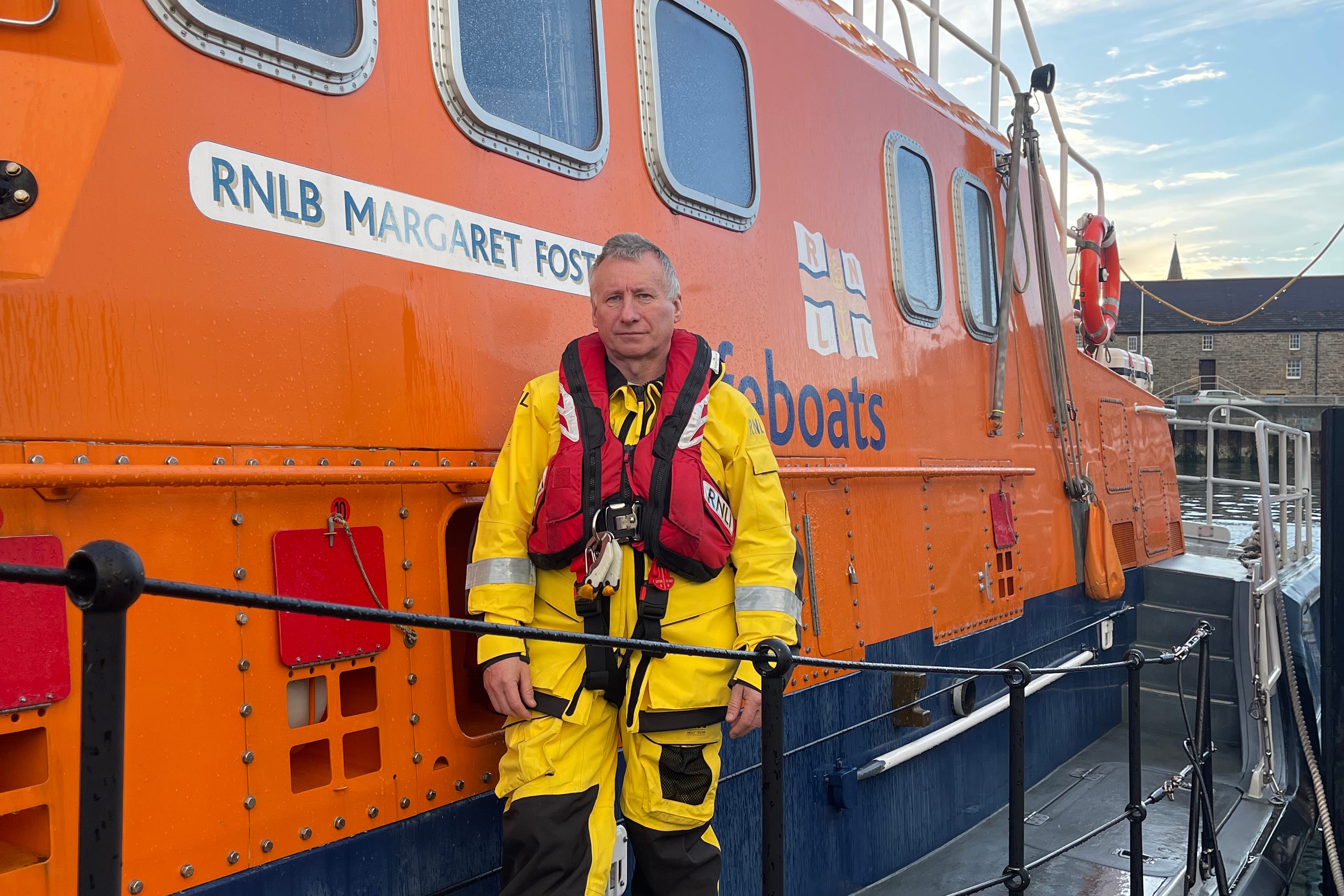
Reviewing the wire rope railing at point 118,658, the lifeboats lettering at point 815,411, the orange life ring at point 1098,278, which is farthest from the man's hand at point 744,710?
the orange life ring at point 1098,278

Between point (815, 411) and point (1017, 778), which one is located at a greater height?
point (815, 411)

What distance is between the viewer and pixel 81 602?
804 millimetres

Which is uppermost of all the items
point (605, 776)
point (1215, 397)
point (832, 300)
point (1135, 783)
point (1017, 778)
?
point (1215, 397)

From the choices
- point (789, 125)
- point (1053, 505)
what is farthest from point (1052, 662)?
point (789, 125)

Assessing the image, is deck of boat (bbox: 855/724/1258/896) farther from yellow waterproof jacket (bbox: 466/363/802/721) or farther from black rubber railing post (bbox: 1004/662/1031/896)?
yellow waterproof jacket (bbox: 466/363/802/721)

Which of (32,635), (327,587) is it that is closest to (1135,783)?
(327,587)

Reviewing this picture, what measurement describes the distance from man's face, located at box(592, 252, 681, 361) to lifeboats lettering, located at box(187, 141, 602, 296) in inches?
12.5

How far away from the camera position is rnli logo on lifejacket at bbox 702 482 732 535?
2.05 m

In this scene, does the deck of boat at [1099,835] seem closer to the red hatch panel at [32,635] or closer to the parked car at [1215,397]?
the red hatch panel at [32,635]

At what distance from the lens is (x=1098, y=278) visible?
6.00 m

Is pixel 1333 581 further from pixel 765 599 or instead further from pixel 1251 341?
pixel 1251 341

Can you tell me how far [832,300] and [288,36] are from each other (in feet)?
6.79

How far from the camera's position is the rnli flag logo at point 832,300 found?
3.38 metres

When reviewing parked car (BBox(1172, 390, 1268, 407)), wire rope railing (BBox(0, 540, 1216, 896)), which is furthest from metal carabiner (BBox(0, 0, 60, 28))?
parked car (BBox(1172, 390, 1268, 407))
